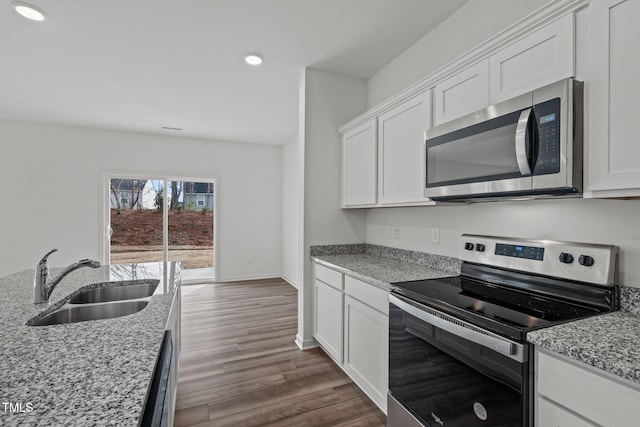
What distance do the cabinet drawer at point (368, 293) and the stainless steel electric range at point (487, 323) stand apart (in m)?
0.12

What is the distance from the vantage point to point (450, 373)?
132cm

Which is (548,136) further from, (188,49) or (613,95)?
(188,49)

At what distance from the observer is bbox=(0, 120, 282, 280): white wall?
172 inches

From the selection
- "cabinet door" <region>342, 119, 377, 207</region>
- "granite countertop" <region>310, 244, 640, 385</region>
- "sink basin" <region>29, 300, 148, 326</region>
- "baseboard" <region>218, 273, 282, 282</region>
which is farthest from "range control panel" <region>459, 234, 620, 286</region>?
"baseboard" <region>218, 273, 282, 282</region>

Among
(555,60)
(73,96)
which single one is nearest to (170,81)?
Answer: (73,96)

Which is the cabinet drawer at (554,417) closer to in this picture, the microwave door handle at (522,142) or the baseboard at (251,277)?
the microwave door handle at (522,142)

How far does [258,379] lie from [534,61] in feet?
8.59

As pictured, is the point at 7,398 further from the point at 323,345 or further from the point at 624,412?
the point at 323,345

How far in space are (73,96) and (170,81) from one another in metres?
1.36

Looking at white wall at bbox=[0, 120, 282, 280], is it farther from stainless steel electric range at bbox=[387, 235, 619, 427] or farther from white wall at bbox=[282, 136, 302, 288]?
stainless steel electric range at bbox=[387, 235, 619, 427]

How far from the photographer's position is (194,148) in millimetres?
5359

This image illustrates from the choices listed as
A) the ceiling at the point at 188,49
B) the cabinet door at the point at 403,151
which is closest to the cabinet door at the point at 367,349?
the cabinet door at the point at 403,151

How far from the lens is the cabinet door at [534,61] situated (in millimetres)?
1217

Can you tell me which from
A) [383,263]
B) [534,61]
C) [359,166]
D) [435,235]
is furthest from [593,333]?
[359,166]
